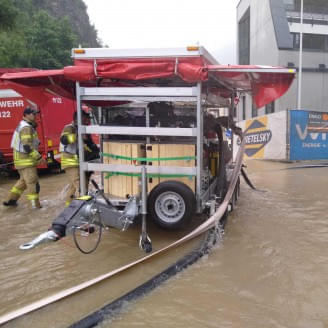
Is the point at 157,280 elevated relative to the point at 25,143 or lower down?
lower down

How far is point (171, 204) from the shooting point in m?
4.39

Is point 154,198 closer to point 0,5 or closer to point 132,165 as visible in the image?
point 132,165

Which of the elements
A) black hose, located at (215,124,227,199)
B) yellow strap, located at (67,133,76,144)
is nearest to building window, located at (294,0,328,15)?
black hose, located at (215,124,227,199)

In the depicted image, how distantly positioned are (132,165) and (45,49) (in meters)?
28.2

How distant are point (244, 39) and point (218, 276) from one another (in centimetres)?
3189

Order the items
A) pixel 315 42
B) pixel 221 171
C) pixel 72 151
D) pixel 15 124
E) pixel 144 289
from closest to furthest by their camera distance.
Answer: pixel 144 289 → pixel 221 171 → pixel 72 151 → pixel 15 124 → pixel 315 42

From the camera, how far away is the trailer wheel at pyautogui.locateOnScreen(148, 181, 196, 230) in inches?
167

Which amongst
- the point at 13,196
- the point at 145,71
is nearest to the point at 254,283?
the point at 145,71

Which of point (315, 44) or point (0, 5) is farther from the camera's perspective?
point (315, 44)

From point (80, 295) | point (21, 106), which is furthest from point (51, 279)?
point (21, 106)

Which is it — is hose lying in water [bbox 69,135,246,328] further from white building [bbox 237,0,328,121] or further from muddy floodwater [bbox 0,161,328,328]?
white building [bbox 237,0,328,121]

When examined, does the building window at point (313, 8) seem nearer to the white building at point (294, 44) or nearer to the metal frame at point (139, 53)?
the white building at point (294, 44)

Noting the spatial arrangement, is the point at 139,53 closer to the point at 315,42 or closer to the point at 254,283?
the point at 254,283

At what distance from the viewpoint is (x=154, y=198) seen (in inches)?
172
